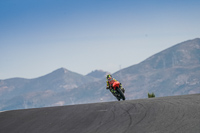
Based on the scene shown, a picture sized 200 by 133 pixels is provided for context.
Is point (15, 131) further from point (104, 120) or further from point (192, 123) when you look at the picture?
point (192, 123)

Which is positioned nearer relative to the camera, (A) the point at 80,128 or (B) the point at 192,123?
(B) the point at 192,123

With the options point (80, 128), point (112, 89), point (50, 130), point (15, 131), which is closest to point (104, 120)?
point (80, 128)

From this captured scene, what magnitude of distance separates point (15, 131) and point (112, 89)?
44.8 feet

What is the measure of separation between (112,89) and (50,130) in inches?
550

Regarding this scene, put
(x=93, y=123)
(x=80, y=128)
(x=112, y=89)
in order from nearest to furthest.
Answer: (x=80, y=128) < (x=93, y=123) < (x=112, y=89)

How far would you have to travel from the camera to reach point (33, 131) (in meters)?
9.57

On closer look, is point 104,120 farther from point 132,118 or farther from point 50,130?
point 50,130

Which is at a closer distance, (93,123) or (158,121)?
(158,121)

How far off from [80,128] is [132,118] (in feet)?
5.69

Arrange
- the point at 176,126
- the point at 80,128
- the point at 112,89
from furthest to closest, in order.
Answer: the point at 112,89
the point at 80,128
the point at 176,126

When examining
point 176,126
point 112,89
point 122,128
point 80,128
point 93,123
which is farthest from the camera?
point 112,89

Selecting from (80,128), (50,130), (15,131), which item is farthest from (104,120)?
(15,131)

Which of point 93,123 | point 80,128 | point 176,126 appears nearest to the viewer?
point 176,126

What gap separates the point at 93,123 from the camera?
9.84 meters
